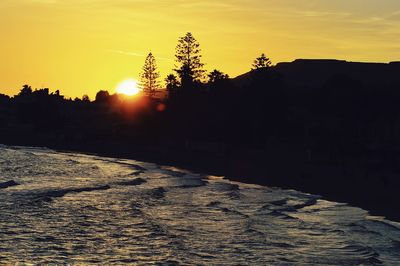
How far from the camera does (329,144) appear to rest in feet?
208

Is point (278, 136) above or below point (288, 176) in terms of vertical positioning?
above

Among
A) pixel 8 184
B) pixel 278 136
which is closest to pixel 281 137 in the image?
pixel 278 136

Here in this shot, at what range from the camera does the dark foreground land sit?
168 ft

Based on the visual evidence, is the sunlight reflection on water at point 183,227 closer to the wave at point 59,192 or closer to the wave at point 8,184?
the wave at point 59,192

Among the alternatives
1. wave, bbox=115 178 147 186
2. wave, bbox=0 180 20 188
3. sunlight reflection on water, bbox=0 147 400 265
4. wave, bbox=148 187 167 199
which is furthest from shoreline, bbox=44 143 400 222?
wave, bbox=0 180 20 188

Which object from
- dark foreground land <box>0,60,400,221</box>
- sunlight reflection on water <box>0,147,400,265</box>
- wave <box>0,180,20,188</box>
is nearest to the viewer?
sunlight reflection on water <box>0,147,400,265</box>

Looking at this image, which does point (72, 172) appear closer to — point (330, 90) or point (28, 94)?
point (330, 90)

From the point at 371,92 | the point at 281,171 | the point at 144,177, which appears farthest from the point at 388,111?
the point at 144,177

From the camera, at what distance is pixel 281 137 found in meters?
79.1

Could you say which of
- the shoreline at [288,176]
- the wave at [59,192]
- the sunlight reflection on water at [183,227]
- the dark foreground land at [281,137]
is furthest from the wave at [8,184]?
the dark foreground land at [281,137]

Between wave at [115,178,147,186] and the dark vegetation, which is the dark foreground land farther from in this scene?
wave at [115,178,147,186]

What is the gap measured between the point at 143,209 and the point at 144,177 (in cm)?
2214

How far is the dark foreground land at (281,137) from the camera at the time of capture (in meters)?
51.1

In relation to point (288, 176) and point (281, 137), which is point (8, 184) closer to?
point (288, 176)
